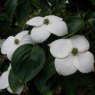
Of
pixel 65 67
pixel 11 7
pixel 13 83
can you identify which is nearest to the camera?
pixel 65 67

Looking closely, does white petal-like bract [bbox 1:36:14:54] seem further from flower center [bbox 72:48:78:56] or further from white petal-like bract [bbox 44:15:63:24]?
flower center [bbox 72:48:78:56]

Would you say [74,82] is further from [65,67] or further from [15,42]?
[15,42]

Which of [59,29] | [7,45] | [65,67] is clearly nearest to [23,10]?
[7,45]

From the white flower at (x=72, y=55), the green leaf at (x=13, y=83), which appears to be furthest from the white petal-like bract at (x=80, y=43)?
the green leaf at (x=13, y=83)

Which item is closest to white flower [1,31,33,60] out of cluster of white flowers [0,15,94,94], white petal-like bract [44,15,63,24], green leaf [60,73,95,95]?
cluster of white flowers [0,15,94,94]

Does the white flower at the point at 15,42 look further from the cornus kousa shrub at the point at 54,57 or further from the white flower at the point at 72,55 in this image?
the white flower at the point at 72,55

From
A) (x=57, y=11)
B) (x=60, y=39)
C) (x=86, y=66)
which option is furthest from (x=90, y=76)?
(x=57, y=11)

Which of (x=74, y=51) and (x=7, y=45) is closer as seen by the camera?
(x=74, y=51)
